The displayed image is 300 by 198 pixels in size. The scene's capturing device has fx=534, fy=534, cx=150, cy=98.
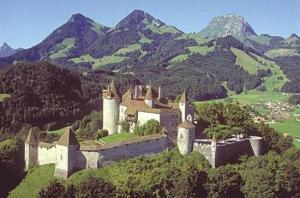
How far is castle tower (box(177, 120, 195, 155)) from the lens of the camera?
65.4 metres

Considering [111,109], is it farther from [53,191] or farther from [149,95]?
[53,191]

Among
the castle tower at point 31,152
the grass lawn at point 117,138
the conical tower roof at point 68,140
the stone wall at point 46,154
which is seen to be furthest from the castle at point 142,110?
the conical tower roof at point 68,140

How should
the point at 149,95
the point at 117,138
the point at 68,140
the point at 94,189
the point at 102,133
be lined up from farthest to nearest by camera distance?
the point at 102,133
the point at 149,95
the point at 117,138
the point at 68,140
the point at 94,189

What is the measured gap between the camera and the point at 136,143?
64750 millimetres

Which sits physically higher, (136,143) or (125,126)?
(125,126)

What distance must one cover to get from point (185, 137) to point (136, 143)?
19.9ft

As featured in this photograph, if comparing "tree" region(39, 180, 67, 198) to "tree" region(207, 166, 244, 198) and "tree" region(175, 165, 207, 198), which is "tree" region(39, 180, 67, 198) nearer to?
"tree" region(175, 165, 207, 198)

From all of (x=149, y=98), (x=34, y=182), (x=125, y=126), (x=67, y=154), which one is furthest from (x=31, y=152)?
(x=149, y=98)

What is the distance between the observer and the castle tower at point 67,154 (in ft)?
198

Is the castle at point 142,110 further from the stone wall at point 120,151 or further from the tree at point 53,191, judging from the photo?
the tree at point 53,191

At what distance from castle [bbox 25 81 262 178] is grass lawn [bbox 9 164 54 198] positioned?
3.70ft

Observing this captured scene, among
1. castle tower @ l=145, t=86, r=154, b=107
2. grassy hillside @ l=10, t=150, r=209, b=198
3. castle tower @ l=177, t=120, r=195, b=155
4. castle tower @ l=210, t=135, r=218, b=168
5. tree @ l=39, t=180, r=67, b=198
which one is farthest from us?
castle tower @ l=145, t=86, r=154, b=107

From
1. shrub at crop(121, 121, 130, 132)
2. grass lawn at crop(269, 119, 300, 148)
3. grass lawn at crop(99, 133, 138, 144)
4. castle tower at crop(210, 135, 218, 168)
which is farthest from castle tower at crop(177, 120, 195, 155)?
grass lawn at crop(269, 119, 300, 148)

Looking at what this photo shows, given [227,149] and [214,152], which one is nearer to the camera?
[214,152]
